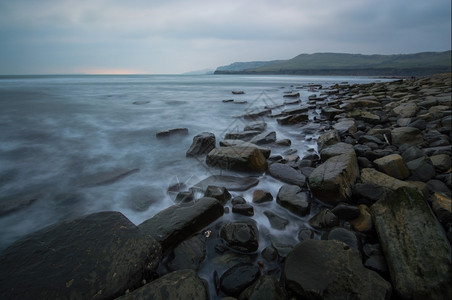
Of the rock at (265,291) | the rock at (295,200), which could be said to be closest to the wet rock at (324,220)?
the rock at (295,200)

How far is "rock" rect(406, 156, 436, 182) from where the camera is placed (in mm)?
2459

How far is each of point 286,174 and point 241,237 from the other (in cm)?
135

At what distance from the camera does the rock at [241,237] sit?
180 centimetres

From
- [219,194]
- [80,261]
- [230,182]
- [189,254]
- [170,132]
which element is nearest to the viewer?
[80,261]

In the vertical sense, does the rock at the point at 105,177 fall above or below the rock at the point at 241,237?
below

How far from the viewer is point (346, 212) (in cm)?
202

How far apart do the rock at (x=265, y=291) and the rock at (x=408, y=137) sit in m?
3.38

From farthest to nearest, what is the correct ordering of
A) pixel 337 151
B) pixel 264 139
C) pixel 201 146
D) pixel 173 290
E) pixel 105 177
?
1. pixel 264 139
2. pixel 201 146
3. pixel 105 177
4. pixel 337 151
5. pixel 173 290

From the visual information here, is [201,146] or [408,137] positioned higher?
[408,137]

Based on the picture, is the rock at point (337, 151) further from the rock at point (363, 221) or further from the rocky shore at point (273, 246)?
the rock at point (363, 221)

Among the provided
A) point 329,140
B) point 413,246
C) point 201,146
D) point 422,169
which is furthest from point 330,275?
point 201,146

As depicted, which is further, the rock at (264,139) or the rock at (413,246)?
the rock at (264,139)

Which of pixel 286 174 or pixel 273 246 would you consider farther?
pixel 286 174

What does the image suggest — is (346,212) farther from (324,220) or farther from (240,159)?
(240,159)
